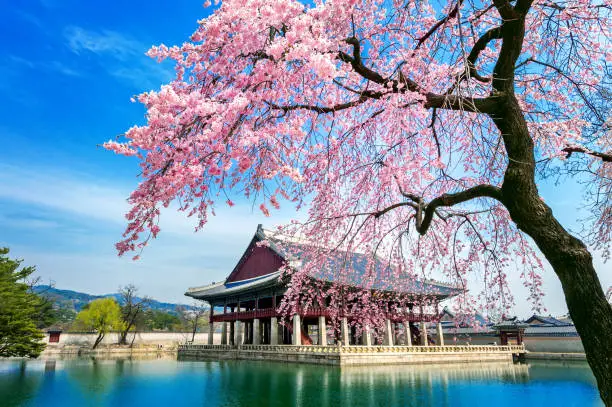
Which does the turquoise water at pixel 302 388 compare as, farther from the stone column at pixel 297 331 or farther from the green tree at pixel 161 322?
the green tree at pixel 161 322

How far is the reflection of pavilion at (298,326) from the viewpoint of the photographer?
23.4 metres

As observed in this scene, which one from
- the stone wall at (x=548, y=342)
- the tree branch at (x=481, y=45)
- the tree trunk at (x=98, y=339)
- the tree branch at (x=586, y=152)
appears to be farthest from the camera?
the tree trunk at (x=98, y=339)

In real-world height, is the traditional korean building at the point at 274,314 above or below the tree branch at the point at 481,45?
below

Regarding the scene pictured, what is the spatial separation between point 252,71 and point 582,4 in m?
4.06

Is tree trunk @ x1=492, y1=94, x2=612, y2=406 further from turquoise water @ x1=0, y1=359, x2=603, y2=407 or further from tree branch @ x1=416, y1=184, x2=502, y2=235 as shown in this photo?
turquoise water @ x1=0, y1=359, x2=603, y2=407

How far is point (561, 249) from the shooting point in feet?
12.0

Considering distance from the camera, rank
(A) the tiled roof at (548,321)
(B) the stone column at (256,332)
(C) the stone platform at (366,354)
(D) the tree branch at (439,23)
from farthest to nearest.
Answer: (A) the tiled roof at (548,321)
(B) the stone column at (256,332)
(C) the stone platform at (366,354)
(D) the tree branch at (439,23)

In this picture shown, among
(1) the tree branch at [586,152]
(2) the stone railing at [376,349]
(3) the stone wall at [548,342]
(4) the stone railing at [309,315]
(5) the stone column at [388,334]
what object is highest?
(1) the tree branch at [586,152]

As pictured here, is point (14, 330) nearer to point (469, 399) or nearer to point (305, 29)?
point (469, 399)

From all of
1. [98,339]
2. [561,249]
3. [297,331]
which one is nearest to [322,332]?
[297,331]

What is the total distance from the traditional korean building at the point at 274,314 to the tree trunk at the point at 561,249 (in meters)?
19.7

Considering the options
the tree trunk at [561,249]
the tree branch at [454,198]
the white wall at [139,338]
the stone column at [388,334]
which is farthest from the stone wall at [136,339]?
the tree trunk at [561,249]

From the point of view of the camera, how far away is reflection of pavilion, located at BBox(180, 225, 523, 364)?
76.9 feet

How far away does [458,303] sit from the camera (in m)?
7.92
